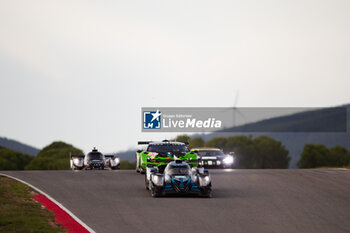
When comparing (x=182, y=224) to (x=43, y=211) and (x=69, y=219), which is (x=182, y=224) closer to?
(x=69, y=219)

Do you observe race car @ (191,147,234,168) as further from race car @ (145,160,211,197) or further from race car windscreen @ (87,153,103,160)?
race car @ (145,160,211,197)

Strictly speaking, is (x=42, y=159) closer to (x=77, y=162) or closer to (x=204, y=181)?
(x=77, y=162)

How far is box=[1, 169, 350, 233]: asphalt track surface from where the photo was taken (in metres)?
13.9

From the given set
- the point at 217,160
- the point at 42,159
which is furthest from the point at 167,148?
the point at 42,159

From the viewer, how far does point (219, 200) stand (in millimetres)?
18328

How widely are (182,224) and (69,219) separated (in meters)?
3.21

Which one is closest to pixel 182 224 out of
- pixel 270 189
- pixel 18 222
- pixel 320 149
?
pixel 18 222

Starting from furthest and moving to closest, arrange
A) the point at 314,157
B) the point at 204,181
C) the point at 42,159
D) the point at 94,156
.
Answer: the point at 314,157
the point at 42,159
the point at 94,156
the point at 204,181

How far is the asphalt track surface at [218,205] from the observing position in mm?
13875

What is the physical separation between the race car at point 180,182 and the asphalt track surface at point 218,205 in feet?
1.09

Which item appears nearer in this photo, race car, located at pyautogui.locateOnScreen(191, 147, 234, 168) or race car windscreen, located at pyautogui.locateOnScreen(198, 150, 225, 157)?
race car, located at pyautogui.locateOnScreen(191, 147, 234, 168)


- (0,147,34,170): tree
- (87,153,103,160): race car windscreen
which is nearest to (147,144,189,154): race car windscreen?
(87,153,103,160): race car windscreen

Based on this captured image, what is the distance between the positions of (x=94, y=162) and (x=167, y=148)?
13.9 m

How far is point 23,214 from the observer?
50.0ft
